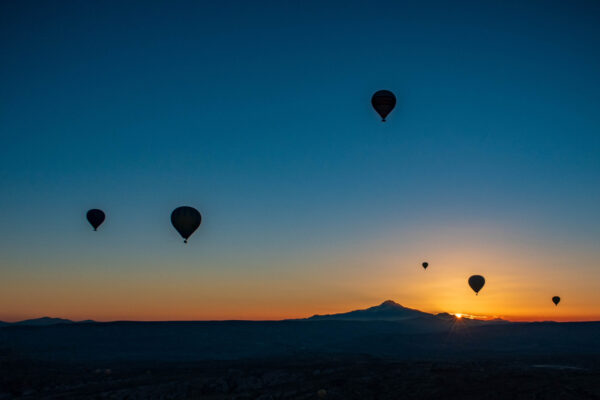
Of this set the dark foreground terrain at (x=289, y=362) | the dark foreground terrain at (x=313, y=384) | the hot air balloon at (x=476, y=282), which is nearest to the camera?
the dark foreground terrain at (x=313, y=384)

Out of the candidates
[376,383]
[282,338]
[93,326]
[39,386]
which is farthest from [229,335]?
[376,383]

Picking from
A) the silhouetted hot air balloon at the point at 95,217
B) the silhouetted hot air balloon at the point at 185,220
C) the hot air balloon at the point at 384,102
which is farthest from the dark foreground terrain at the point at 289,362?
the hot air balloon at the point at 384,102

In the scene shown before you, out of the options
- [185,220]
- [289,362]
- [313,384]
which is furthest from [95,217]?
[289,362]

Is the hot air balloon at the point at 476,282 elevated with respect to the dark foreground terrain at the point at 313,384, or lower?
elevated

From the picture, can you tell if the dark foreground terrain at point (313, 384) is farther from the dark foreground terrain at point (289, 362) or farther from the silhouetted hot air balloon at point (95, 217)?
the silhouetted hot air balloon at point (95, 217)

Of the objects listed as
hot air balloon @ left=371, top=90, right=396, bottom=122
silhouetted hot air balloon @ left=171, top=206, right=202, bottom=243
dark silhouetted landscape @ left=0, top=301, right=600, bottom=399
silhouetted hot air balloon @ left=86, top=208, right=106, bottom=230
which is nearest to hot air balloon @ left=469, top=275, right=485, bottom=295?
dark silhouetted landscape @ left=0, top=301, right=600, bottom=399
